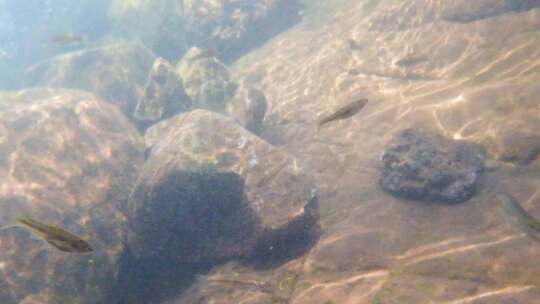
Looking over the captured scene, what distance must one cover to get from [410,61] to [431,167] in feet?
13.5

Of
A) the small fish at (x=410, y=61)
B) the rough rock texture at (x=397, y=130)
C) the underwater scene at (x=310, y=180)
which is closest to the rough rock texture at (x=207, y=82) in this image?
the underwater scene at (x=310, y=180)

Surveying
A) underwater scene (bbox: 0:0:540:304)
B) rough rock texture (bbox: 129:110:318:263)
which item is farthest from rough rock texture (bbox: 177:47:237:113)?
rough rock texture (bbox: 129:110:318:263)

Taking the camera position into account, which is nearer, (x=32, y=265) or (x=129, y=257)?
(x=32, y=265)

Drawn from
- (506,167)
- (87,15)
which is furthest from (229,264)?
(87,15)

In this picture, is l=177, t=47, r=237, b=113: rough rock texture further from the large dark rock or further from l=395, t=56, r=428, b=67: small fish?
the large dark rock

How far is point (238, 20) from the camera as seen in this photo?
1483 centimetres

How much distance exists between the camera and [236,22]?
14828 mm

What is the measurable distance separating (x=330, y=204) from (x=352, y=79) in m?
4.41

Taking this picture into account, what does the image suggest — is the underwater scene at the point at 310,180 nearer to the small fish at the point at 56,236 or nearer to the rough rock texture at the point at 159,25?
the small fish at the point at 56,236

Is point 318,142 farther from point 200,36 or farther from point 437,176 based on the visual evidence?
point 200,36

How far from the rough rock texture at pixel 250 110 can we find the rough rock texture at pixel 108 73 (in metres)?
4.09

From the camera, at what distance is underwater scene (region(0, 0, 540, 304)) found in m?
4.77

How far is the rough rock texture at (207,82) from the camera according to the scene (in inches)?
417

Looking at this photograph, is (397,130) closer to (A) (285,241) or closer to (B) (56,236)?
(A) (285,241)
